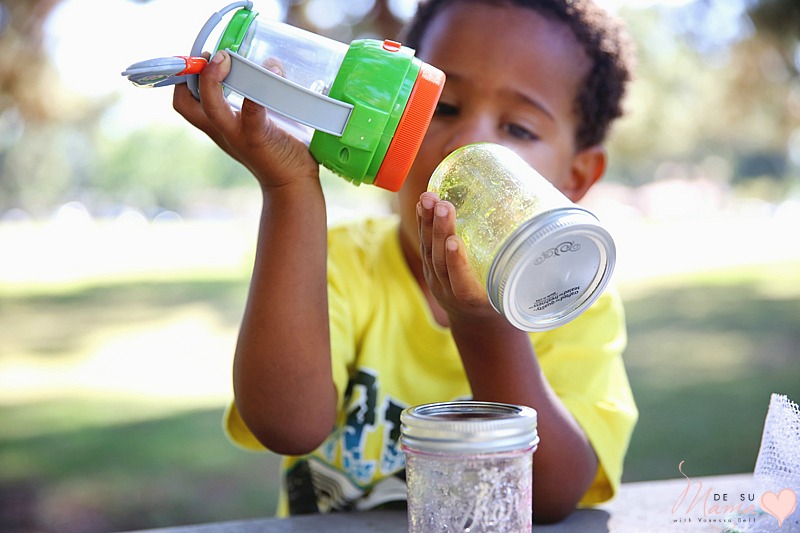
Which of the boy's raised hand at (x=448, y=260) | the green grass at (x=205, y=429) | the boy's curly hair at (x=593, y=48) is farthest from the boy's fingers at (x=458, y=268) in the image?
the green grass at (x=205, y=429)

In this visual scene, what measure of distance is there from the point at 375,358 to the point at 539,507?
45cm

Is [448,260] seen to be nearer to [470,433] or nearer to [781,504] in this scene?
[470,433]

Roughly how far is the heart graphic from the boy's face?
631 mm

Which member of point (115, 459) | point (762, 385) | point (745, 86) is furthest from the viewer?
point (745, 86)

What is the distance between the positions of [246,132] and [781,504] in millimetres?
807

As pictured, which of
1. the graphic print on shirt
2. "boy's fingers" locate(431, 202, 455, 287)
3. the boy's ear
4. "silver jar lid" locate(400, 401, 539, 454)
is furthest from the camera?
the boy's ear

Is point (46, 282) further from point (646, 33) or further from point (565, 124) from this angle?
point (565, 124)

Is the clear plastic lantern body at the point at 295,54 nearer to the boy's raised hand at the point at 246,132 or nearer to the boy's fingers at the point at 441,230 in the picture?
the boy's raised hand at the point at 246,132

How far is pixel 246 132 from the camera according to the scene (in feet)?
3.51

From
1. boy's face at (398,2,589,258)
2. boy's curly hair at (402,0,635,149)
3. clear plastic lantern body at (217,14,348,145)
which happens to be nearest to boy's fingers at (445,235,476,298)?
clear plastic lantern body at (217,14,348,145)

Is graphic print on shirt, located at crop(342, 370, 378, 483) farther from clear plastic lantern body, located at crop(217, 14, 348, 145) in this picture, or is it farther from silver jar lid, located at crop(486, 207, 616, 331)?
silver jar lid, located at crop(486, 207, 616, 331)

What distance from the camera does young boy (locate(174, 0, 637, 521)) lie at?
→ 1079 millimetres

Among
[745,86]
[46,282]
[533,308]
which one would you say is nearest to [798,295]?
[745,86]

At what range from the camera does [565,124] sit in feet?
4.92
